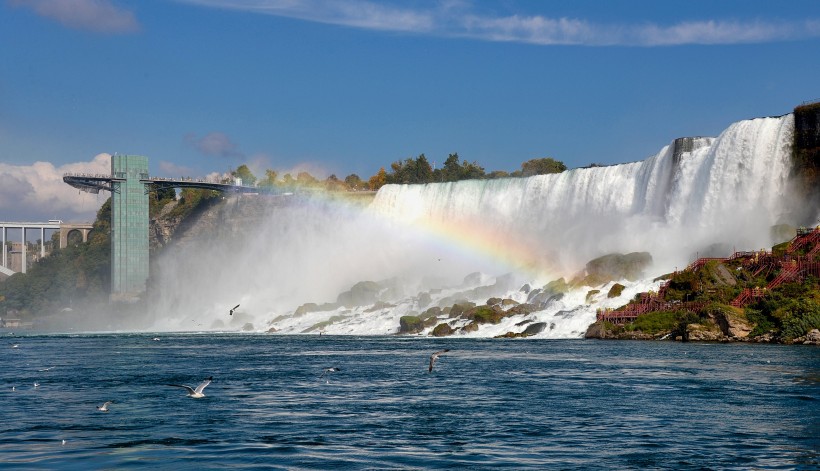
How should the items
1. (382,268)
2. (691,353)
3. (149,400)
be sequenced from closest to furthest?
1. (149,400)
2. (691,353)
3. (382,268)

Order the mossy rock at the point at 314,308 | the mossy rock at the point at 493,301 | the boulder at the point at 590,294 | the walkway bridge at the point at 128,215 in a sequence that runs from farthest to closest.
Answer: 1. the walkway bridge at the point at 128,215
2. the mossy rock at the point at 314,308
3. the mossy rock at the point at 493,301
4. the boulder at the point at 590,294

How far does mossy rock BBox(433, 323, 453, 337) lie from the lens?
167 ft

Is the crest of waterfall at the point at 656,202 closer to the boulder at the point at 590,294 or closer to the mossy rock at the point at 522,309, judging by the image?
the boulder at the point at 590,294

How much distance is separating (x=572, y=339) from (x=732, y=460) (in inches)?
1117

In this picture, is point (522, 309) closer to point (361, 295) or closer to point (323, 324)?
point (323, 324)

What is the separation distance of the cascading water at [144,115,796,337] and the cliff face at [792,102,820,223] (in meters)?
0.68

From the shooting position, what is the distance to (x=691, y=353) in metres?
34.1

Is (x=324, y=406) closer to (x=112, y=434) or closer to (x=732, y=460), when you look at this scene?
(x=112, y=434)

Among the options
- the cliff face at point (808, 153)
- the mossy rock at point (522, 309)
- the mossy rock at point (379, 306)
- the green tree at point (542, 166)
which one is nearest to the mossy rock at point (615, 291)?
the mossy rock at point (522, 309)

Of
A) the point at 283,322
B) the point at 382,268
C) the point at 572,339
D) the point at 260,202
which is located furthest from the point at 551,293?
the point at 260,202

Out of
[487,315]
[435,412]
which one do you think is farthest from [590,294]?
[435,412]

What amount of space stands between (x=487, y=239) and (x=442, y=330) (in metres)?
23.7

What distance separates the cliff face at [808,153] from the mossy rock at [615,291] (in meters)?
10.1

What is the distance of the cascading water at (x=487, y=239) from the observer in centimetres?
5269
